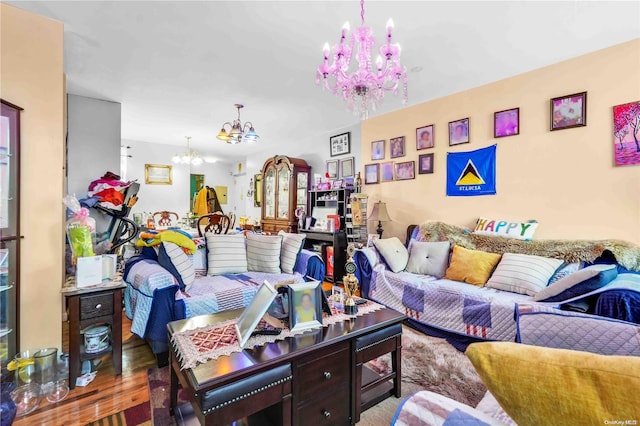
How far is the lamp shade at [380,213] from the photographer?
12.9 ft

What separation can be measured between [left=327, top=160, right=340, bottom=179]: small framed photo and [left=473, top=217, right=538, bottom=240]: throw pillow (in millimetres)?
2442

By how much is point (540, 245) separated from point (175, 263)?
308cm

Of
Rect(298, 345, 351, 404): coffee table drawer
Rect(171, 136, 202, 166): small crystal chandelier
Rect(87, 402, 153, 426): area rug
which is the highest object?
Rect(171, 136, 202, 166): small crystal chandelier

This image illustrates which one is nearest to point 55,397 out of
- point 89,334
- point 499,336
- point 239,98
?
point 89,334

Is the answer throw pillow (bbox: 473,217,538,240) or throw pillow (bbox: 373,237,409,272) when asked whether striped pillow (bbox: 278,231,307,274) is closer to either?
throw pillow (bbox: 373,237,409,272)

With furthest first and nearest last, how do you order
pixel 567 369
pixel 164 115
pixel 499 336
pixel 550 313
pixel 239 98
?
pixel 164 115 < pixel 239 98 < pixel 499 336 < pixel 550 313 < pixel 567 369

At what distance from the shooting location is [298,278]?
9.16 feet

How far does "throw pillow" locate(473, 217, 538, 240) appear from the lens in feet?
9.17

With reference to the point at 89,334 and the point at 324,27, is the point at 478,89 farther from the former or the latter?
the point at 89,334

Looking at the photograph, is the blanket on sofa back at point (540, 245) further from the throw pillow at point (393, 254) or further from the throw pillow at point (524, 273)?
the throw pillow at point (393, 254)

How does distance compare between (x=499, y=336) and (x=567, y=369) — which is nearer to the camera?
(x=567, y=369)

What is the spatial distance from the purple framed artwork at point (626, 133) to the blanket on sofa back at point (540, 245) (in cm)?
67

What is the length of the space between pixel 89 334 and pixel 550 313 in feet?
8.81

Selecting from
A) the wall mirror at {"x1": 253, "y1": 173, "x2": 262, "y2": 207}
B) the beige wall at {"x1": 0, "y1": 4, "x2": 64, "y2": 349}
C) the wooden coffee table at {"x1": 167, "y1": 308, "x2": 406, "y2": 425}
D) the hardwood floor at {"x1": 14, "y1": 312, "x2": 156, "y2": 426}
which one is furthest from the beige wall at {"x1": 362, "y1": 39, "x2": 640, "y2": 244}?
the wall mirror at {"x1": 253, "y1": 173, "x2": 262, "y2": 207}
